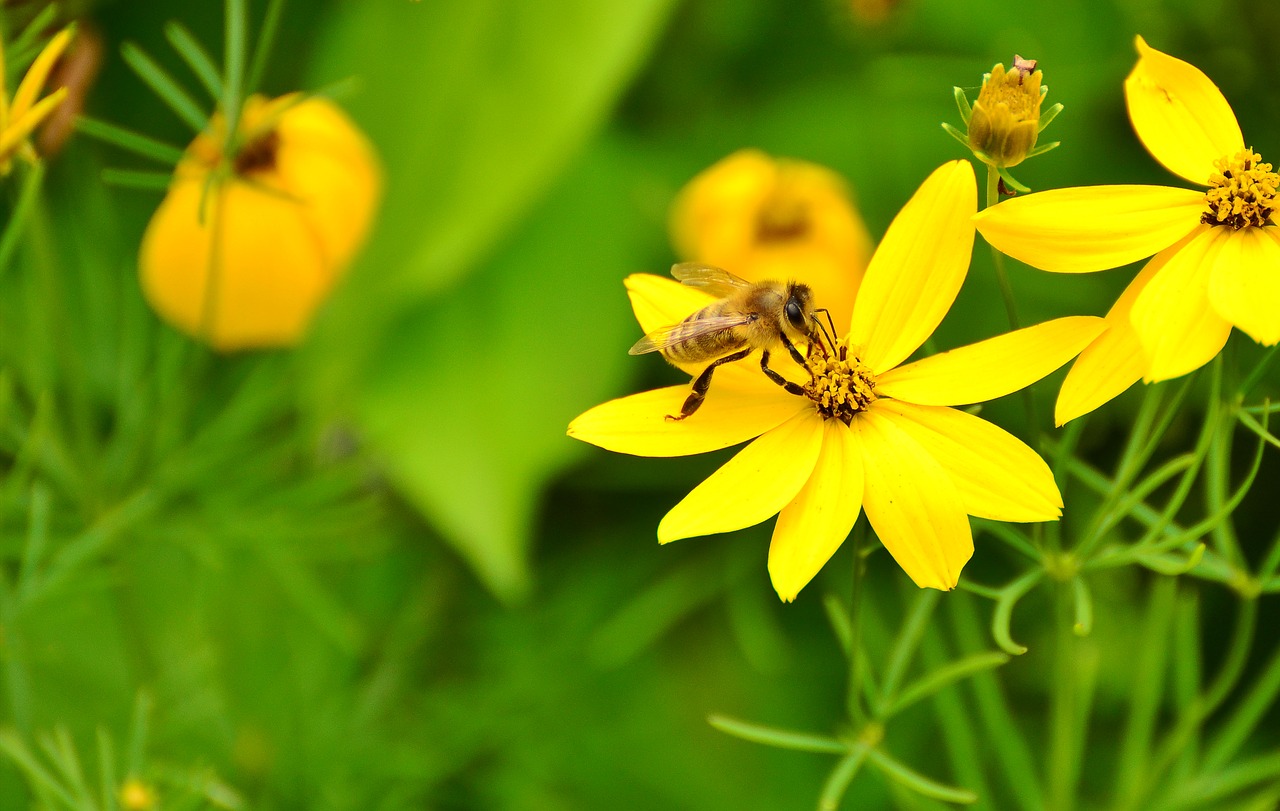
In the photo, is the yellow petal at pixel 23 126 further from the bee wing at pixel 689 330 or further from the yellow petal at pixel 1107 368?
the yellow petal at pixel 1107 368

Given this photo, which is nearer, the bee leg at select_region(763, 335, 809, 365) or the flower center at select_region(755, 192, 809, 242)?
the bee leg at select_region(763, 335, 809, 365)

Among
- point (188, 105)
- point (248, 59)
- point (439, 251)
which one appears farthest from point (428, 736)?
point (248, 59)

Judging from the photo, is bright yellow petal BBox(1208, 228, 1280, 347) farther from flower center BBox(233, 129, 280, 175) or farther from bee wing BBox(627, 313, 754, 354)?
flower center BBox(233, 129, 280, 175)

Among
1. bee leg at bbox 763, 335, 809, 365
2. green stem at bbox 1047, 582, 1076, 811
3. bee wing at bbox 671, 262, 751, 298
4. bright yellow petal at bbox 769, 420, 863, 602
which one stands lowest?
green stem at bbox 1047, 582, 1076, 811

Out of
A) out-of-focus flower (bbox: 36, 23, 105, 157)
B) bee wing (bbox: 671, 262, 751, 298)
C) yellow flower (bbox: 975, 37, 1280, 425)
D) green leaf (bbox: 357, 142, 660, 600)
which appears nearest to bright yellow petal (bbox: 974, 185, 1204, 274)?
yellow flower (bbox: 975, 37, 1280, 425)

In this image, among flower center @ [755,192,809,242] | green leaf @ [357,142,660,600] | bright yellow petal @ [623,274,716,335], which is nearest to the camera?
bright yellow petal @ [623,274,716,335]

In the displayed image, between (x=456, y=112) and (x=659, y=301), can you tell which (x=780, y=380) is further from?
(x=456, y=112)

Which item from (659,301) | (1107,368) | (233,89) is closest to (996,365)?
(1107,368)
